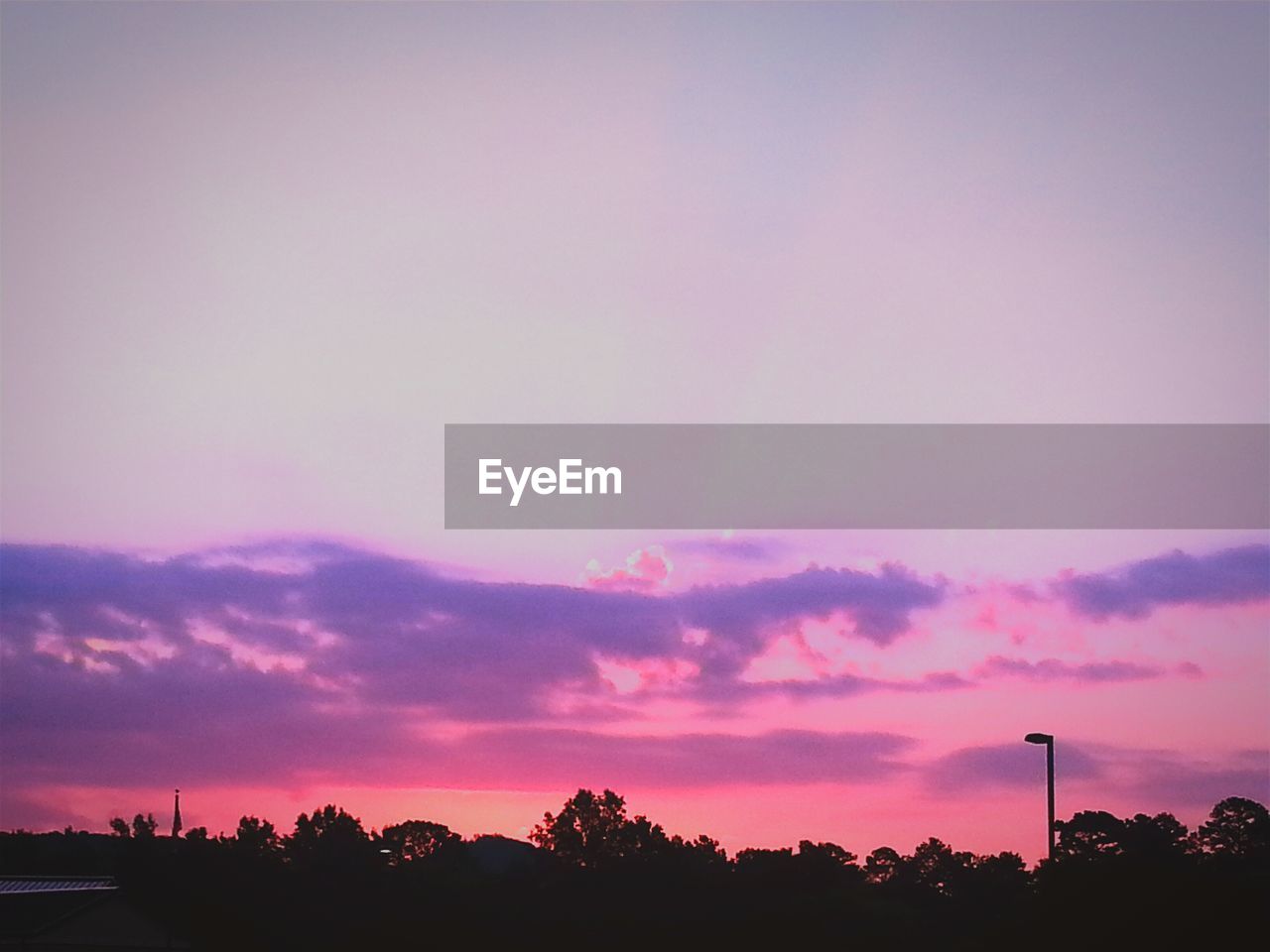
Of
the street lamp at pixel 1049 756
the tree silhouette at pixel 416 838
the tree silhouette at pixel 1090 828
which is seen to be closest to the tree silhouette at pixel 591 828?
the tree silhouette at pixel 416 838

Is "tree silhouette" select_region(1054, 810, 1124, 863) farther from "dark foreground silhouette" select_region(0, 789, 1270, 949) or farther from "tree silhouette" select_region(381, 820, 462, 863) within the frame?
"tree silhouette" select_region(381, 820, 462, 863)

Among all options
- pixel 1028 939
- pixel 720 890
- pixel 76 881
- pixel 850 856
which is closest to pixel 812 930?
pixel 720 890

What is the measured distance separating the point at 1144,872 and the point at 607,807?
4495 inches

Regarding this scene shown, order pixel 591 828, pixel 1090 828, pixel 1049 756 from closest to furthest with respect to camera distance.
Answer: pixel 1049 756, pixel 1090 828, pixel 591 828

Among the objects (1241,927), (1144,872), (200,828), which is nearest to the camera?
Result: (1241,927)

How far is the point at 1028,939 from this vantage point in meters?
37.0

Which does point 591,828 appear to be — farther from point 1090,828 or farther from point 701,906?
point 701,906

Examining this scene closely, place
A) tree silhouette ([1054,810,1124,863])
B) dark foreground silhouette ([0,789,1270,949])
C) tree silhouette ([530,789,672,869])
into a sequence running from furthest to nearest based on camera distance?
tree silhouette ([530,789,672,869])
tree silhouette ([1054,810,1124,863])
dark foreground silhouette ([0,789,1270,949])

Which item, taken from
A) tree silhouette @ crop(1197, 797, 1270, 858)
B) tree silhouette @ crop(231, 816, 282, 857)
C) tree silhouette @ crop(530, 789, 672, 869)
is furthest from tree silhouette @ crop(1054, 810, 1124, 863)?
tree silhouette @ crop(231, 816, 282, 857)

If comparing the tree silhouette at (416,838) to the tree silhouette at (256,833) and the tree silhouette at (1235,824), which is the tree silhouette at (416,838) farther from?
the tree silhouette at (1235,824)

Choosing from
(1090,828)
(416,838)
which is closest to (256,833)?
(416,838)

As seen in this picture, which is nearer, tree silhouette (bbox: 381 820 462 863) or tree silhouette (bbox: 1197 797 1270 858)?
tree silhouette (bbox: 1197 797 1270 858)

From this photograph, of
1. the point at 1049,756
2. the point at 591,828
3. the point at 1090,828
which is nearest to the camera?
the point at 1049,756

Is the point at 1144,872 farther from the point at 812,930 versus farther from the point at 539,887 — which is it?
the point at 539,887
